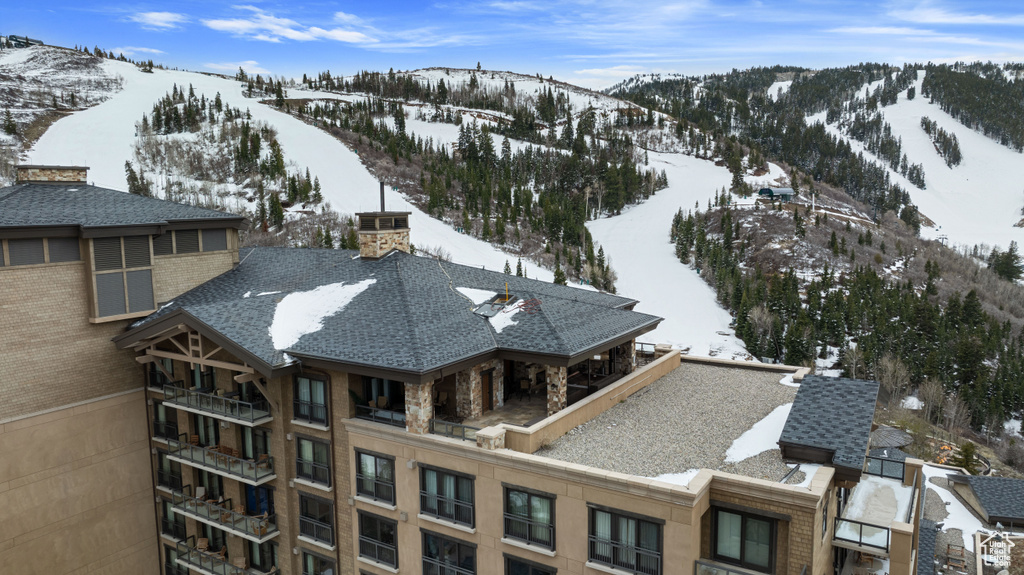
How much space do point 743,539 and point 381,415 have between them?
369 inches

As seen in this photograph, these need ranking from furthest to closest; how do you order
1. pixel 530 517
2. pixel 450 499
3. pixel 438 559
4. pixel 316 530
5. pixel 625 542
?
pixel 316 530, pixel 438 559, pixel 450 499, pixel 530 517, pixel 625 542

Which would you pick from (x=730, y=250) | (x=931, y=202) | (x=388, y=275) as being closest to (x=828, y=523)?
(x=388, y=275)

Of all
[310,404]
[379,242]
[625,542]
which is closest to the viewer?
[625,542]

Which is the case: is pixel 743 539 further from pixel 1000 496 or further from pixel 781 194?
pixel 781 194

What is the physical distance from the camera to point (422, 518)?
15898mm

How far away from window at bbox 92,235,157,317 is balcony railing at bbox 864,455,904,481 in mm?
22907

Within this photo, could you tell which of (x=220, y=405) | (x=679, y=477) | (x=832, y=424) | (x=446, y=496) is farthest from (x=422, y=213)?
(x=679, y=477)

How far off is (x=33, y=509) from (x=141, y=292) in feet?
24.0

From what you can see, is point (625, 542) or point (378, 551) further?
point (378, 551)

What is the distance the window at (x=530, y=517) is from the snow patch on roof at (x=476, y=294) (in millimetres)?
7101

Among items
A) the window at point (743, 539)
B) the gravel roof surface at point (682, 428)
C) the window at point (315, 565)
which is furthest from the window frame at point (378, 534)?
the window at point (743, 539)

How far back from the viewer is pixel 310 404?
1762 centimetres

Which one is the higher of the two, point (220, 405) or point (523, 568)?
point (220, 405)

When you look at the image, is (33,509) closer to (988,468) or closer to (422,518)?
(422,518)
